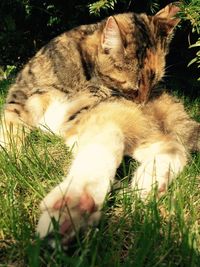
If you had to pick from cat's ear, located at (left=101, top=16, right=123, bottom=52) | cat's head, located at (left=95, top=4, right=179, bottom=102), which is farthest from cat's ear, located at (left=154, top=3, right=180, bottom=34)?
cat's ear, located at (left=101, top=16, right=123, bottom=52)

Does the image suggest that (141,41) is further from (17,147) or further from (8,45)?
(8,45)

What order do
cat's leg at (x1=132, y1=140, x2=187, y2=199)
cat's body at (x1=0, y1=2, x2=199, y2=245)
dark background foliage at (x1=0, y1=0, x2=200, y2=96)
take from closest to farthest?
cat's leg at (x1=132, y1=140, x2=187, y2=199)
cat's body at (x1=0, y1=2, x2=199, y2=245)
dark background foliage at (x1=0, y1=0, x2=200, y2=96)

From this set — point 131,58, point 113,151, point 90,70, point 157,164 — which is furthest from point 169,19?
point 113,151

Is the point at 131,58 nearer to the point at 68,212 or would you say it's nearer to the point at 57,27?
the point at 68,212

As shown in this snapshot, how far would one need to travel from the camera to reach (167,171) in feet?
5.81

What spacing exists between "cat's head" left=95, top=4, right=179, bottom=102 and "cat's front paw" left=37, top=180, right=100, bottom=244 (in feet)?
4.31

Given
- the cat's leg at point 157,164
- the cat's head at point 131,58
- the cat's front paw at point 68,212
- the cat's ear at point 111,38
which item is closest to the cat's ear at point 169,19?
the cat's head at point 131,58

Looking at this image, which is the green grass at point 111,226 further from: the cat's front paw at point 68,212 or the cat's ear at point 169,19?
the cat's ear at point 169,19

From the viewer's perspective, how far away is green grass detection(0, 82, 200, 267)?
113 centimetres

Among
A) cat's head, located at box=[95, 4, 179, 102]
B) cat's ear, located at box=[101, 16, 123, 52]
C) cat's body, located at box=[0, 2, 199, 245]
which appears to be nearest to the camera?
cat's body, located at box=[0, 2, 199, 245]

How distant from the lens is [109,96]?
8.02 ft

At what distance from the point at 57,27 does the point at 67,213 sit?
3051 millimetres

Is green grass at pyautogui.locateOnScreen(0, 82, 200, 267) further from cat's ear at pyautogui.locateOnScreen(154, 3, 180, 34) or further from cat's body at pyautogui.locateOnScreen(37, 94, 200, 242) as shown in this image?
cat's ear at pyautogui.locateOnScreen(154, 3, 180, 34)

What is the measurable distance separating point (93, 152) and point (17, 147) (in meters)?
0.60
